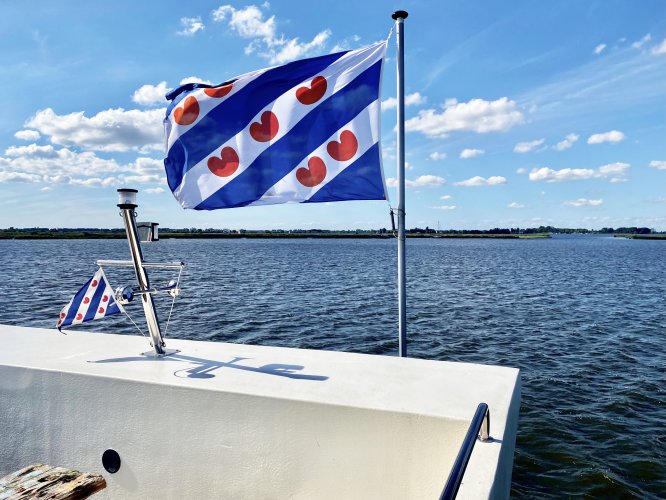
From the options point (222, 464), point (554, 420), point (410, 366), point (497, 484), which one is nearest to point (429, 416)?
point (497, 484)

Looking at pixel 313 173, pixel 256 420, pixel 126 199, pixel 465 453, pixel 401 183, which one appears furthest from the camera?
pixel 313 173

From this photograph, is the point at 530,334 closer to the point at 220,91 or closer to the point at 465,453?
the point at 220,91

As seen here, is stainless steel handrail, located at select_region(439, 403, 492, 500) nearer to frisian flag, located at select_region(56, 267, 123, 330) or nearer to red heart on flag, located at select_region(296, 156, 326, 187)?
red heart on flag, located at select_region(296, 156, 326, 187)

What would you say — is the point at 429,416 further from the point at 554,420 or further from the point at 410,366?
the point at 554,420

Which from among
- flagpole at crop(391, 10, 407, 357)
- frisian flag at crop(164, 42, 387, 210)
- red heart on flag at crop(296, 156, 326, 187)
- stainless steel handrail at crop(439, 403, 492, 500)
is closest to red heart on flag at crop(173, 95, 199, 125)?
frisian flag at crop(164, 42, 387, 210)

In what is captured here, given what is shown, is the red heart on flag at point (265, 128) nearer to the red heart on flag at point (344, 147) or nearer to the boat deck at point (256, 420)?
the red heart on flag at point (344, 147)

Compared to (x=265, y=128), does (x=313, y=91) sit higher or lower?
higher

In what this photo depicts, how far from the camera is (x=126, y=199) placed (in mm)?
4824

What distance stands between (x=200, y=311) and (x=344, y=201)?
1749 cm

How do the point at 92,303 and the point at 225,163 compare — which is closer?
the point at 92,303

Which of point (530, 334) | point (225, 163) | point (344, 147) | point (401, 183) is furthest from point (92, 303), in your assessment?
point (530, 334)

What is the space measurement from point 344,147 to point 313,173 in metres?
0.45

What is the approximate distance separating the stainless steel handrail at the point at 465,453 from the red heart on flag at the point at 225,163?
3861mm

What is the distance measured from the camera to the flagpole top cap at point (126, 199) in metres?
4.81
